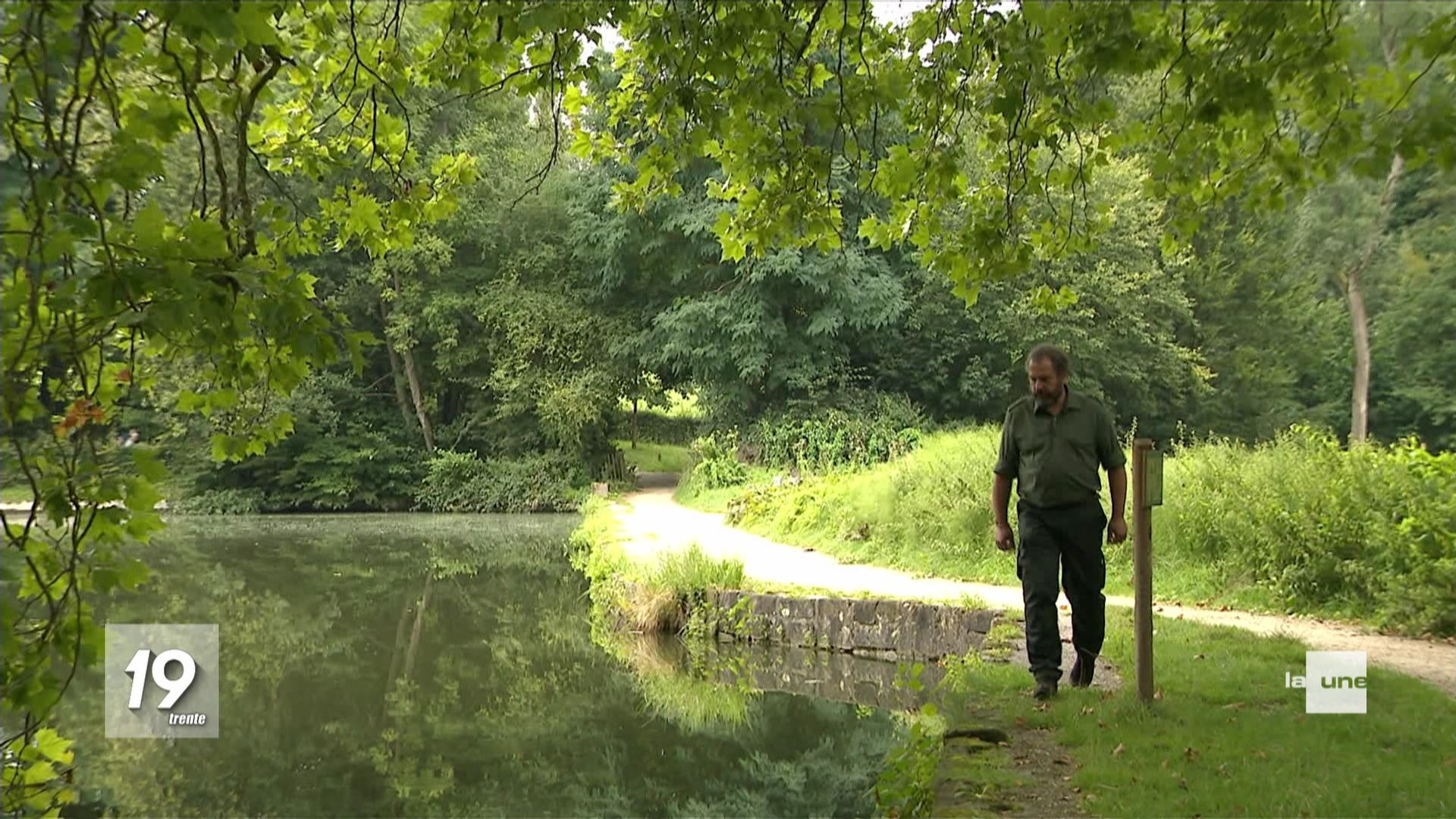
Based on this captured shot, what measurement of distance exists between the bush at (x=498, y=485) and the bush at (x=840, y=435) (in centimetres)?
479

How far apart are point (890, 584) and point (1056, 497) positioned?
4.71 metres

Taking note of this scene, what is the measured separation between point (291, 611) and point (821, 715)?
6239 mm

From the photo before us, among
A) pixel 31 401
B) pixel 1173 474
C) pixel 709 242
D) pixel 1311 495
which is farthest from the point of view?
pixel 709 242

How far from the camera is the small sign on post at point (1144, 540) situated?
396 cm

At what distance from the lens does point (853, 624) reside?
7.89 metres

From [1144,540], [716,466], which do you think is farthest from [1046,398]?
[716,466]

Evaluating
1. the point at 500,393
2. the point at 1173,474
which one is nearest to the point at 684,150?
the point at 1173,474

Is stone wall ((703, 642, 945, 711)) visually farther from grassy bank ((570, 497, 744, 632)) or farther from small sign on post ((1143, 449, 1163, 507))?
small sign on post ((1143, 449, 1163, 507))

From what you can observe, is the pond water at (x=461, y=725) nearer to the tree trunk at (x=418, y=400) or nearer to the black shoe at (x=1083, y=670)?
the black shoe at (x=1083, y=670)

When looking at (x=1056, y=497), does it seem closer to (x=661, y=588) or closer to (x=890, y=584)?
(x=890, y=584)

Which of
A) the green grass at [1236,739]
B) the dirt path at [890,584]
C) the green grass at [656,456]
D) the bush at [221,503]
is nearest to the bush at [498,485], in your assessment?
the bush at [221,503]

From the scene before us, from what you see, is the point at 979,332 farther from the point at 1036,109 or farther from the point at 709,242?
the point at 1036,109

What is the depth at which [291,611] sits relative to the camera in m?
10.1

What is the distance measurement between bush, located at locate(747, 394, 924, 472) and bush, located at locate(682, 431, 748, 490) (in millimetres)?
518
